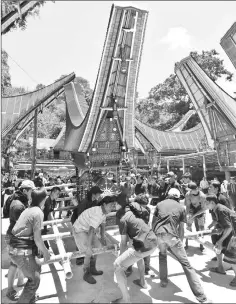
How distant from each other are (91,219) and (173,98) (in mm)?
26584

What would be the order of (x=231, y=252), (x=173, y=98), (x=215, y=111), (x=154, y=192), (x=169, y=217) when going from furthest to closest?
(x=173, y=98) < (x=154, y=192) < (x=215, y=111) < (x=231, y=252) < (x=169, y=217)

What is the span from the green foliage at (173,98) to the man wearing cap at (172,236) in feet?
81.4

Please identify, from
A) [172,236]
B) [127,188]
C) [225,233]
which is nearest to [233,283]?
[225,233]

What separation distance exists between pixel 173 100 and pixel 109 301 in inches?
1069

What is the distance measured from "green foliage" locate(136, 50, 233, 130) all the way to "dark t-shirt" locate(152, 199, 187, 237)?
24.8 meters

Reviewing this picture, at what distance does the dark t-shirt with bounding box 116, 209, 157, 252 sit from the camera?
11.3 ft

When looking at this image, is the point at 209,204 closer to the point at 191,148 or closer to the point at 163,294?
the point at 163,294

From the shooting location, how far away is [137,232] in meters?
3.54

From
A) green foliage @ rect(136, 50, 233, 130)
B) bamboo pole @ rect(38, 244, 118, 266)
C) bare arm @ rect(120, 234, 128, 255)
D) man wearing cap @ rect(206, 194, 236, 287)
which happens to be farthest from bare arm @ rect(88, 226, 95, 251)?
green foliage @ rect(136, 50, 233, 130)

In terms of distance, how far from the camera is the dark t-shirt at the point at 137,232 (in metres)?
3.46

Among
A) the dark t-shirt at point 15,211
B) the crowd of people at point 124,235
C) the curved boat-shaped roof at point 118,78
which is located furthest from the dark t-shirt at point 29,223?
the curved boat-shaped roof at point 118,78

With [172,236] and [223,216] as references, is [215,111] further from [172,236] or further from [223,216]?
[172,236]

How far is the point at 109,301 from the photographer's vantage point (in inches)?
143

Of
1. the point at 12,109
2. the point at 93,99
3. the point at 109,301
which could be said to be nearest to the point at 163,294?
the point at 109,301
